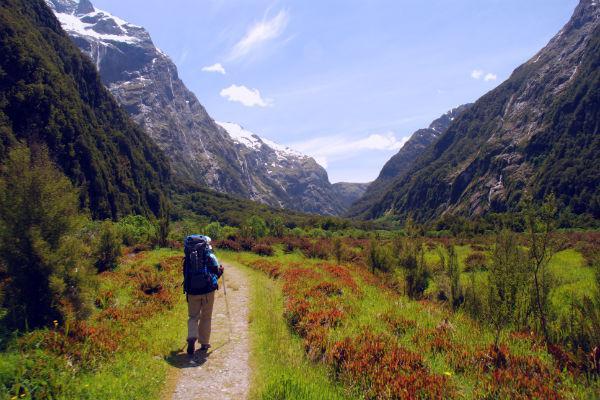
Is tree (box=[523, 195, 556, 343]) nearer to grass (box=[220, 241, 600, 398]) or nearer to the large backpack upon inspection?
grass (box=[220, 241, 600, 398])

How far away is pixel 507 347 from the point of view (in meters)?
7.53

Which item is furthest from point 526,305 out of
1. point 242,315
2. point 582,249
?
point 582,249

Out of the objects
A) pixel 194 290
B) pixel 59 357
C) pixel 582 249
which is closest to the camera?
pixel 59 357

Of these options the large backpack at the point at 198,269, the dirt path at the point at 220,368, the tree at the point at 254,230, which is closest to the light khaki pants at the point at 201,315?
the large backpack at the point at 198,269

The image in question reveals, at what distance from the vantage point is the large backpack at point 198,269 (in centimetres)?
846

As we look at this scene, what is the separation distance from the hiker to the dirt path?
1.62 feet

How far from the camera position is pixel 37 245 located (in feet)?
27.7

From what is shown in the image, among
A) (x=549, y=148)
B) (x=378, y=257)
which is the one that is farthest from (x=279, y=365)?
(x=549, y=148)

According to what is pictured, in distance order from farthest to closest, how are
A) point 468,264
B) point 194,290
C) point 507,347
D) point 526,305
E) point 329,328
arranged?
point 468,264 → point 526,305 → point 329,328 → point 194,290 → point 507,347

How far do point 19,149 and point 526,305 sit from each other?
13297 mm

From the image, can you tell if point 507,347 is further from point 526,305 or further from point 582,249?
point 582,249

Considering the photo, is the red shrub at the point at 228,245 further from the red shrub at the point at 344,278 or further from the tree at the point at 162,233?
the red shrub at the point at 344,278

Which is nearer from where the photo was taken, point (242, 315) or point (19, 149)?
point (19, 149)

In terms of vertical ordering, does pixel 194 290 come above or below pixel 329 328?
above
